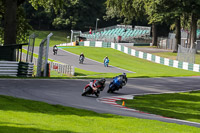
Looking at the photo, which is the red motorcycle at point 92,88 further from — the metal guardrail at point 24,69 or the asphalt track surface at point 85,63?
the asphalt track surface at point 85,63

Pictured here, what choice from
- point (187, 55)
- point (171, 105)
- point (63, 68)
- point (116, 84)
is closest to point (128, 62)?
point (187, 55)

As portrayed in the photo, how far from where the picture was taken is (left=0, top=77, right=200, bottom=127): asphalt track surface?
14.7m

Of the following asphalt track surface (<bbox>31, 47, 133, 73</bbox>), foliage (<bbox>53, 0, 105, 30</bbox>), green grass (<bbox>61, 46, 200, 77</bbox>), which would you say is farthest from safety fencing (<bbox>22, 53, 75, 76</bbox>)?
foliage (<bbox>53, 0, 105, 30</bbox>)

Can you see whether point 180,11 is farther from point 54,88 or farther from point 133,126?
point 133,126

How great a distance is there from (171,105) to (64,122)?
9594mm

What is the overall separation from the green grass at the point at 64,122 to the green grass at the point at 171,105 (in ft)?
13.6

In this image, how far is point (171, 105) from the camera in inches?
726

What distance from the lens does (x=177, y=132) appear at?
10.2 m

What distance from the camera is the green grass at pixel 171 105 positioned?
1573 centimetres

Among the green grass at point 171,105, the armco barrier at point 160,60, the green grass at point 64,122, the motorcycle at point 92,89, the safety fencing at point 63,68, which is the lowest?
the green grass at point 171,105

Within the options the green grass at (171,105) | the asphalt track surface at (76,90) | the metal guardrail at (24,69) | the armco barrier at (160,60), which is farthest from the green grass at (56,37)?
the green grass at (171,105)

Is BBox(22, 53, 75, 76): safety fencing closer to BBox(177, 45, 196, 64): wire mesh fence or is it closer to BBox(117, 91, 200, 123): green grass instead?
BBox(117, 91, 200, 123): green grass

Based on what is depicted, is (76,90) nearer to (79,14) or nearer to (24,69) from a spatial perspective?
(24,69)

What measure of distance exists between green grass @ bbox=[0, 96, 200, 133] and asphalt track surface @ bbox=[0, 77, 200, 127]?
1965 mm
